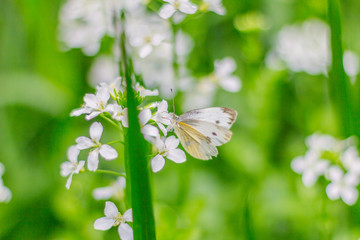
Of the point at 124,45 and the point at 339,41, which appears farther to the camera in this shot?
the point at 339,41

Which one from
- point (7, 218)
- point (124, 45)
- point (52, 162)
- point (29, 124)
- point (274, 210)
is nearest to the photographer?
point (124, 45)

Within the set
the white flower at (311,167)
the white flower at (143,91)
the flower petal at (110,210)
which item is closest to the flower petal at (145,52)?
the white flower at (143,91)

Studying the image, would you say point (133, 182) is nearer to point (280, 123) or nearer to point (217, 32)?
point (280, 123)

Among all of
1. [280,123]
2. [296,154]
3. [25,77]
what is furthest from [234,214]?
[25,77]

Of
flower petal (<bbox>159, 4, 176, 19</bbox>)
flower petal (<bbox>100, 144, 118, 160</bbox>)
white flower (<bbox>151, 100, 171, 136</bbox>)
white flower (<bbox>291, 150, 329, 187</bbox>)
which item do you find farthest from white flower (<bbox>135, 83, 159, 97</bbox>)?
white flower (<bbox>291, 150, 329, 187</bbox>)

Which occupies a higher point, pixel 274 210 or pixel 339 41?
pixel 339 41

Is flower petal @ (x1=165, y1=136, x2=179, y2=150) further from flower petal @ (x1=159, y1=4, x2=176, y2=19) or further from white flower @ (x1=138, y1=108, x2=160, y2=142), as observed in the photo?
flower petal @ (x1=159, y1=4, x2=176, y2=19)
